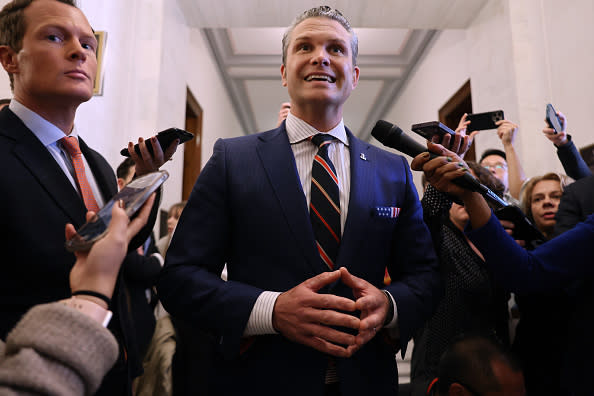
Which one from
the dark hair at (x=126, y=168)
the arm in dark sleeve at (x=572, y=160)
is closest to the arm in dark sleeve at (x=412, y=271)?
the arm in dark sleeve at (x=572, y=160)

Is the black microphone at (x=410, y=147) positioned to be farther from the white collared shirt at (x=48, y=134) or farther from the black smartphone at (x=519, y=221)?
the white collared shirt at (x=48, y=134)

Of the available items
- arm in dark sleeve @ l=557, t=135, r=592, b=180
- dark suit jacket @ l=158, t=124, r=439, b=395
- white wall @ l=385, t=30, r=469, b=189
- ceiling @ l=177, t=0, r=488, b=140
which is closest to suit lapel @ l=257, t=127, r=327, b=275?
dark suit jacket @ l=158, t=124, r=439, b=395

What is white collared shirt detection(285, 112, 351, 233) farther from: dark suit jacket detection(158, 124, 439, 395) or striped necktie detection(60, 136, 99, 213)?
striped necktie detection(60, 136, 99, 213)

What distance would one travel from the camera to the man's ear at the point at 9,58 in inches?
43.9

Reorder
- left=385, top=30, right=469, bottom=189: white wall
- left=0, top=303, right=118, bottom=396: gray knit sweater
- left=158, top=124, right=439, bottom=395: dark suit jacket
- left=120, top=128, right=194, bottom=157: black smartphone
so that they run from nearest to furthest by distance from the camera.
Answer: left=0, top=303, right=118, bottom=396: gray knit sweater
left=158, top=124, right=439, bottom=395: dark suit jacket
left=120, top=128, right=194, bottom=157: black smartphone
left=385, top=30, right=469, bottom=189: white wall

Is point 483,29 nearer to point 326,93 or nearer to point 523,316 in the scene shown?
point 523,316

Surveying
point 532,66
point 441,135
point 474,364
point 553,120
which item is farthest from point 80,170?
point 532,66

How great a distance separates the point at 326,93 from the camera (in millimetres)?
1286

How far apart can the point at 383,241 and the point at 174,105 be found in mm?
3581

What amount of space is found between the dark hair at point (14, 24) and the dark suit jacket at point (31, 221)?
191 mm

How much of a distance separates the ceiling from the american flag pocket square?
3.94 meters

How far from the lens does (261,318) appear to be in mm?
1017

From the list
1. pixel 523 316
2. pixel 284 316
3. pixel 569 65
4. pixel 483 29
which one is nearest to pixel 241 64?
pixel 483 29

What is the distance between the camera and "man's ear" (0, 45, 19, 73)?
3.66 feet
